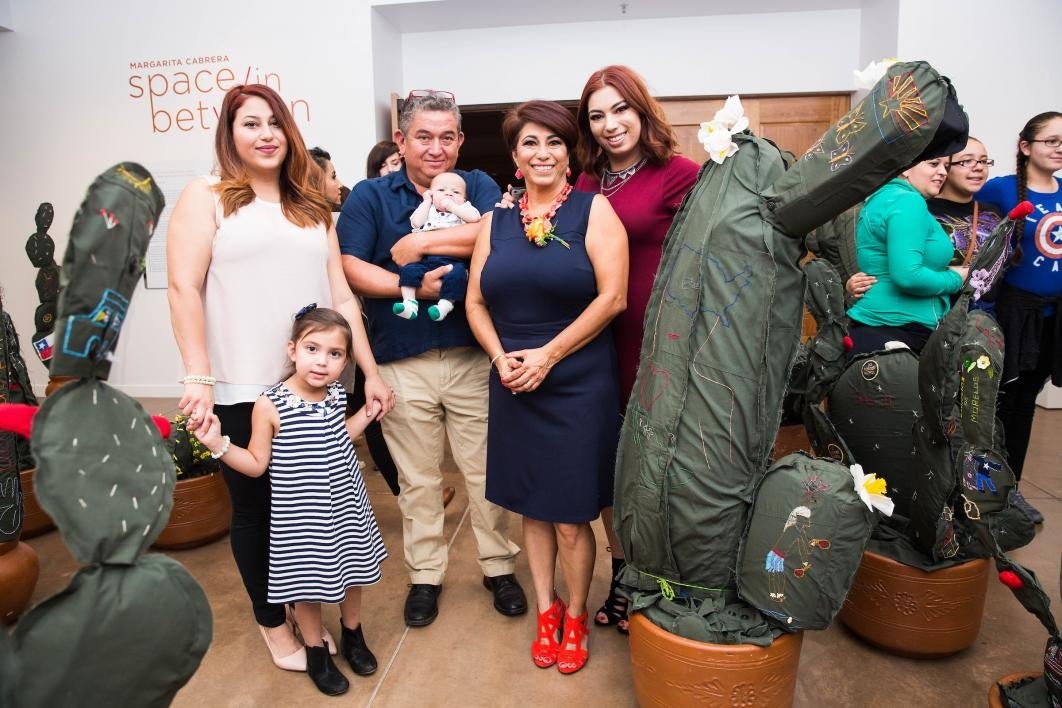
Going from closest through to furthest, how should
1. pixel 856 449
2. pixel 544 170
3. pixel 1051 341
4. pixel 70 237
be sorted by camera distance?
pixel 70 237 < pixel 544 170 < pixel 856 449 < pixel 1051 341

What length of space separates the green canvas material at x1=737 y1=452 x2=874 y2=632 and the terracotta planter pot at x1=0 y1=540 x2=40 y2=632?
2.19 meters

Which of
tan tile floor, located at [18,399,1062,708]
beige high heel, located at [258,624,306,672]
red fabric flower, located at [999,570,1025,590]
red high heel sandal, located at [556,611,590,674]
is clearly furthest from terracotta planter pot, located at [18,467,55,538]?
red fabric flower, located at [999,570,1025,590]

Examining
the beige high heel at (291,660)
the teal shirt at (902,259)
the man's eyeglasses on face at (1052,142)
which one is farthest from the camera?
the man's eyeglasses on face at (1052,142)

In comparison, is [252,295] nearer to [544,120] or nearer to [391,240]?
[391,240]

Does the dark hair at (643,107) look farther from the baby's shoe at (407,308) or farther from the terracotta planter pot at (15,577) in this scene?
the terracotta planter pot at (15,577)

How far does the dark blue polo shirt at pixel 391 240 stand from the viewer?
2.29 meters

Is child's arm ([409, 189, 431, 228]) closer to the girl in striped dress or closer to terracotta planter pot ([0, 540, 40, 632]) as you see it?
the girl in striped dress

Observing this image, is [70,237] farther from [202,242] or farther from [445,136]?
[445,136]

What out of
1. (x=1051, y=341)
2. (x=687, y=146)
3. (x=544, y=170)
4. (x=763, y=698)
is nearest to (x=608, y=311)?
(x=544, y=170)

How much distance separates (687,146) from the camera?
5387 millimetres

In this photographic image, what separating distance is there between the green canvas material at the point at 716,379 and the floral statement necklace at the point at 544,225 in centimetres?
36

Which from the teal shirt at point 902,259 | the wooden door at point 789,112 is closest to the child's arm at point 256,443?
the teal shirt at point 902,259

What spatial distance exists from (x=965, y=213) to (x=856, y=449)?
54.9 inches

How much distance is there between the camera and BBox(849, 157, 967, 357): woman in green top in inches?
94.1
